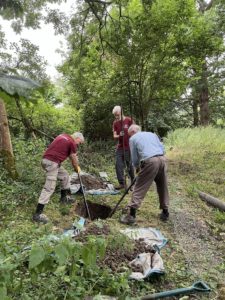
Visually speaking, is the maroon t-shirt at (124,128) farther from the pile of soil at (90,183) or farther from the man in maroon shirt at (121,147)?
the pile of soil at (90,183)

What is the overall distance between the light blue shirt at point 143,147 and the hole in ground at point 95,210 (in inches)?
55.3

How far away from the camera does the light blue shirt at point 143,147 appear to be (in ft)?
17.4

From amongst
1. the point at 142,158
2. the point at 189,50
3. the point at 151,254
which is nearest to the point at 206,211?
the point at 142,158

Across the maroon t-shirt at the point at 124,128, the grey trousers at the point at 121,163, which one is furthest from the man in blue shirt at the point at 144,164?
the grey trousers at the point at 121,163

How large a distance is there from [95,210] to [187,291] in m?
3.42

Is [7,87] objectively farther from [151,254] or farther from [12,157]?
[12,157]

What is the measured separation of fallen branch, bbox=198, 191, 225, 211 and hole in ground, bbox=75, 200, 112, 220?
1.88 m

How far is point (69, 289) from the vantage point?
2.70 metres

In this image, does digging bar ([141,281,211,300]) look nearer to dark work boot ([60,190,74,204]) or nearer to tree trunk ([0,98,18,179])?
dark work boot ([60,190,74,204])

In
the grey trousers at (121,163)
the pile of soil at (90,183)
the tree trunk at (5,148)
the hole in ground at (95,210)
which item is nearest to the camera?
the hole in ground at (95,210)

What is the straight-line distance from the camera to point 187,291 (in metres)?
3.22

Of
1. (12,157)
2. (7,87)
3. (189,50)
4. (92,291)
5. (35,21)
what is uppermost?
(35,21)

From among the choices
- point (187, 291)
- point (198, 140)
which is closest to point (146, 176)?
point (187, 291)

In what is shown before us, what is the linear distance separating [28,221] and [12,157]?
1960mm
